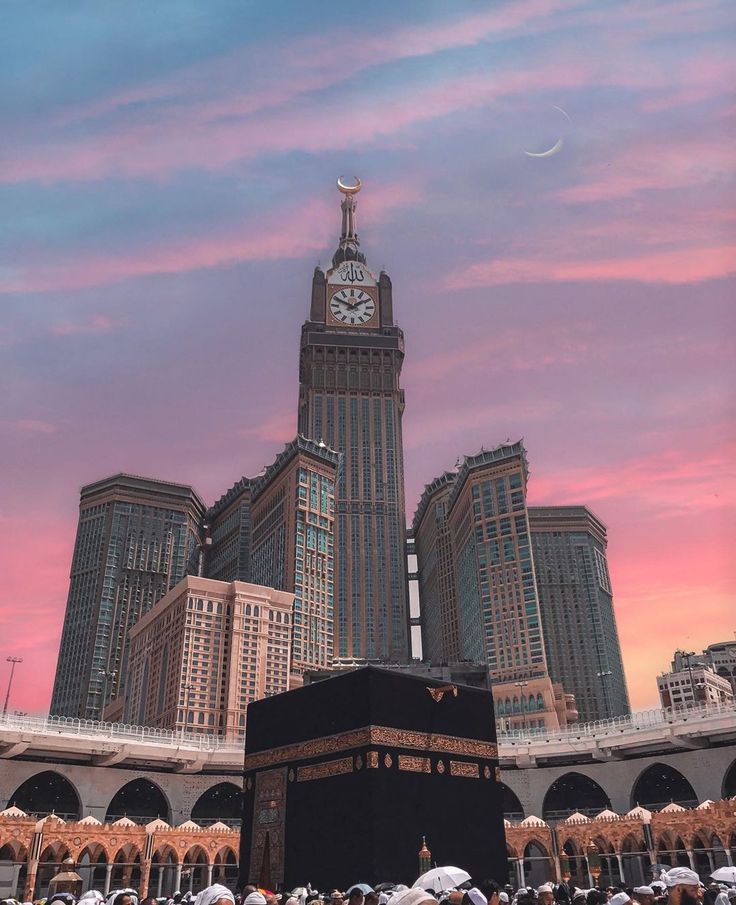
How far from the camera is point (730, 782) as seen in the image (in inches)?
1478

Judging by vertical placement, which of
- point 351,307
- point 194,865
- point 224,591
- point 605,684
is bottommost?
point 194,865

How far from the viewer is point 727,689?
12150cm

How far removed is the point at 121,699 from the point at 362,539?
138ft

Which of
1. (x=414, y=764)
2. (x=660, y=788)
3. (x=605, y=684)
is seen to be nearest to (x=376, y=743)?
(x=414, y=764)

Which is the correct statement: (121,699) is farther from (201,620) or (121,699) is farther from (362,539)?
(362,539)

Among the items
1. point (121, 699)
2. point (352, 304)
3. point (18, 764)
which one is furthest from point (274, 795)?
point (352, 304)

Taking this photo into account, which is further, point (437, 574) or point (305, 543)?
point (437, 574)

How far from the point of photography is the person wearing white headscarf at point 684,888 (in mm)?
5691

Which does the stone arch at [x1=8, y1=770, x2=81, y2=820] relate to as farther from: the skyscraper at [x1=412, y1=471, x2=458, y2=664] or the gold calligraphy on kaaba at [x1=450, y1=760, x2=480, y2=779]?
the skyscraper at [x1=412, y1=471, x2=458, y2=664]

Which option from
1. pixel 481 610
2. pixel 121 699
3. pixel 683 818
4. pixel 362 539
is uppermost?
pixel 362 539

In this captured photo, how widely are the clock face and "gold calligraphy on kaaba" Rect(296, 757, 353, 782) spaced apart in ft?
405

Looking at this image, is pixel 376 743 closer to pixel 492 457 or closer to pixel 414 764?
pixel 414 764

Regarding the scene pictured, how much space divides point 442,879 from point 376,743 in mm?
8493

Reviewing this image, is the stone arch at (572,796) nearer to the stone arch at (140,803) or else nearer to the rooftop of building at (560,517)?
the stone arch at (140,803)
